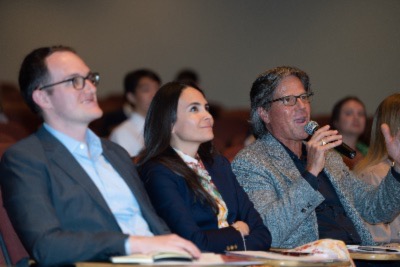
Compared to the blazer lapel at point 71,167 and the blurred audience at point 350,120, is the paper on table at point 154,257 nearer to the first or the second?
the blazer lapel at point 71,167

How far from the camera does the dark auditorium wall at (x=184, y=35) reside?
29.5 feet

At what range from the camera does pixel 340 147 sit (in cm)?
327

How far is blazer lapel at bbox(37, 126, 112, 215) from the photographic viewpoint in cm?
253

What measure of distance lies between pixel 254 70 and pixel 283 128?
221 inches

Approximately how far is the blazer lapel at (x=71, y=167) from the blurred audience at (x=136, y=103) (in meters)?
3.16

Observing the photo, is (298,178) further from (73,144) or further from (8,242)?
(8,242)

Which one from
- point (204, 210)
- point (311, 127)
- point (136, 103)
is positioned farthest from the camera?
point (136, 103)

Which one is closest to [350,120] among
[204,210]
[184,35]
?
[204,210]

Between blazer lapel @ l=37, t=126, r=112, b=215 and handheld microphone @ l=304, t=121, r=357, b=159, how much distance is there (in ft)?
3.76

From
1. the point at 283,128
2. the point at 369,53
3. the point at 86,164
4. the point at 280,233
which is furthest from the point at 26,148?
the point at 369,53

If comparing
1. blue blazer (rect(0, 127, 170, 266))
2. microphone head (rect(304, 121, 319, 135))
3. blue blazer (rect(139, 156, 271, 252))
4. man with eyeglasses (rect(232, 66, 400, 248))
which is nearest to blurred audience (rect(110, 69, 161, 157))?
man with eyeglasses (rect(232, 66, 400, 248))

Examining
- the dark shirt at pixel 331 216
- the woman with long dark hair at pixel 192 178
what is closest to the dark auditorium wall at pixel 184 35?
the dark shirt at pixel 331 216

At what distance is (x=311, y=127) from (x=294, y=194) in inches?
15.1

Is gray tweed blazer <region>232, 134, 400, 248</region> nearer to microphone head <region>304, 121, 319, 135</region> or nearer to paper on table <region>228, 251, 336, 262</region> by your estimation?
microphone head <region>304, 121, 319, 135</region>
